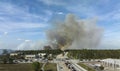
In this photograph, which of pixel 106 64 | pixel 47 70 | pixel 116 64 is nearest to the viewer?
pixel 47 70

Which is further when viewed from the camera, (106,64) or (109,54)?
(109,54)

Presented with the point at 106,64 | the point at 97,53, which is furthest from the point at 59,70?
the point at 97,53

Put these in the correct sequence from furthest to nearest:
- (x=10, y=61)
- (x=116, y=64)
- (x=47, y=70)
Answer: (x=10, y=61)
(x=116, y=64)
(x=47, y=70)

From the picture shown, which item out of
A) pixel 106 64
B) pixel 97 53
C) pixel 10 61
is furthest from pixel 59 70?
pixel 97 53

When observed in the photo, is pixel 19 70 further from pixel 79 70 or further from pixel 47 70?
pixel 79 70

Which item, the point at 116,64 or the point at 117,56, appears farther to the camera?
the point at 117,56

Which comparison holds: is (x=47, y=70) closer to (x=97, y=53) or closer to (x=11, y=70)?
(x=11, y=70)

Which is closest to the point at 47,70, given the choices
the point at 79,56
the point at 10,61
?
the point at 10,61

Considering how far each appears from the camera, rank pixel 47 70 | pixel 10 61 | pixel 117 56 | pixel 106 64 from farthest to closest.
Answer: pixel 117 56 < pixel 10 61 < pixel 106 64 < pixel 47 70

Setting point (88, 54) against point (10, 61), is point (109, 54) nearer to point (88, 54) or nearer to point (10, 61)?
point (88, 54)
